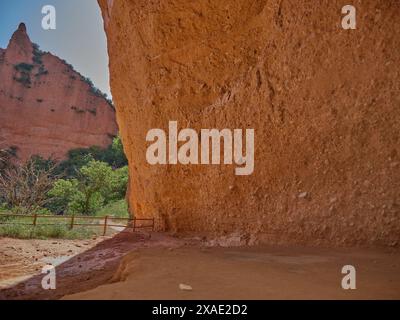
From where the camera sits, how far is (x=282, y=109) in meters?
6.18

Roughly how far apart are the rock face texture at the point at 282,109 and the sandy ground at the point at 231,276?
2.96ft

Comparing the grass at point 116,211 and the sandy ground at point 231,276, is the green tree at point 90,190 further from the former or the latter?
the sandy ground at point 231,276

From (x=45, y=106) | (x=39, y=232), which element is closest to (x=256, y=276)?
(x=39, y=232)

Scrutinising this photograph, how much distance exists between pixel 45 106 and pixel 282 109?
42.4m

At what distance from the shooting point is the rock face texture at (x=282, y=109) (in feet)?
16.3

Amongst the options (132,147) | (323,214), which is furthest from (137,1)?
(323,214)

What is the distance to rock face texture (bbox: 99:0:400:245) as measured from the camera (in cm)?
496

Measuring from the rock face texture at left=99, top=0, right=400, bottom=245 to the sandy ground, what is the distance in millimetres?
903

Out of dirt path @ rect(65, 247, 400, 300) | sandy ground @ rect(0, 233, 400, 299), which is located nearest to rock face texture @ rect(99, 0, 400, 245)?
sandy ground @ rect(0, 233, 400, 299)

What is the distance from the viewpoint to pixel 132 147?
1130 cm

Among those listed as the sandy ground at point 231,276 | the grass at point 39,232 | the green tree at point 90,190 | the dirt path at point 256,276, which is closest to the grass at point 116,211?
the green tree at point 90,190

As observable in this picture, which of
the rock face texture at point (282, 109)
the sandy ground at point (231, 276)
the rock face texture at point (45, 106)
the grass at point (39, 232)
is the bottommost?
the grass at point (39, 232)

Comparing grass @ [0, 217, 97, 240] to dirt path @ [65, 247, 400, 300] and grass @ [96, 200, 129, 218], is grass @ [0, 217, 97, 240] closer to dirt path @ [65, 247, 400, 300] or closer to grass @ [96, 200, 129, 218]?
dirt path @ [65, 247, 400, 300]

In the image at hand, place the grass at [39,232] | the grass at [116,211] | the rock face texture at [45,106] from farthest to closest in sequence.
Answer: the rock face texture at [45,106]
the grass at [116,211]
the grass at [39,232]
